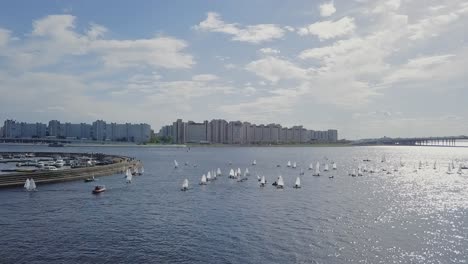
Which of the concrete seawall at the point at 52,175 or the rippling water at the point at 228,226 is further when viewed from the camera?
the concrete seawall at the point at 52,175

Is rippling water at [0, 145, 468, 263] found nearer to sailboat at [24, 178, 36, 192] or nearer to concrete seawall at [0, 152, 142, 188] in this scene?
sailboat at [24, 178, 36, 192]

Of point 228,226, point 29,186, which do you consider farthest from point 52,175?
point 228,226

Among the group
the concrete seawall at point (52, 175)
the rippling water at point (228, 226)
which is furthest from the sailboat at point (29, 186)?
the concrete seawall at point (52, 175)

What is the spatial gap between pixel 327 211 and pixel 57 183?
5307cm

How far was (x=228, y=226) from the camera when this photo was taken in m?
47.7

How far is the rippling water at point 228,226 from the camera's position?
120ft

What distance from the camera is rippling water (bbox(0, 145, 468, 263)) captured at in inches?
1445

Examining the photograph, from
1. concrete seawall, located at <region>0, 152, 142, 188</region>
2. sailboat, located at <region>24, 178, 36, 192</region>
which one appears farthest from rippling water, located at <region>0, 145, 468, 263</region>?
concrete seawall, located at <region>0, 152, 142, 188</region>

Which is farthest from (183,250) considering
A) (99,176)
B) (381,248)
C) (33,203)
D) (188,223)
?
(99,176)

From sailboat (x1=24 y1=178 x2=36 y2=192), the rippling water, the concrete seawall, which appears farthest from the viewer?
the concrete seawall

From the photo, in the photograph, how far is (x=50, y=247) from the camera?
37.6 metres

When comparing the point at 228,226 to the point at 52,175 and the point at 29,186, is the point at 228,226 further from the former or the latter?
the point at 52,175

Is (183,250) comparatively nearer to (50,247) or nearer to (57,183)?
(50,247)

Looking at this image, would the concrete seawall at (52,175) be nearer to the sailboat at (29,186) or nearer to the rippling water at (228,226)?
the rippling water at (228,226)
